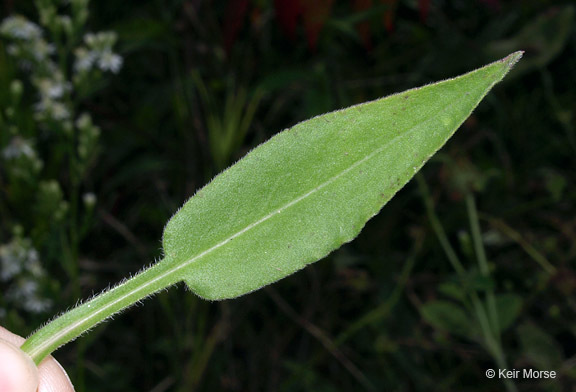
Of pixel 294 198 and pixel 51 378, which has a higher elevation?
pixel 294 198

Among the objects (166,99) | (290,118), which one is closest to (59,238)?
(166,99)

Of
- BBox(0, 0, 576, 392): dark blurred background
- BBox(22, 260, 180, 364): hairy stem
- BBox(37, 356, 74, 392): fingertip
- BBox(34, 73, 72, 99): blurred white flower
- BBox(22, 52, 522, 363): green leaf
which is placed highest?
BBox(22, 52, 522, 363): green leaf

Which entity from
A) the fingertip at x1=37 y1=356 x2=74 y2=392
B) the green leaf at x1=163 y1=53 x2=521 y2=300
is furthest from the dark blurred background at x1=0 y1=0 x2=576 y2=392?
the green leaf at x1=163 y1=53 x2=521 y2=300

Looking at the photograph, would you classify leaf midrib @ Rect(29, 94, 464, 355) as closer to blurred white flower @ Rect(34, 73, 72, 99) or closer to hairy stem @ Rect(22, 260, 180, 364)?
hairy stem @ Rect(22, 260, 180, 364)

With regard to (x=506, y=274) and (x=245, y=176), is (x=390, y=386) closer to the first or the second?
(x=506, y=274)

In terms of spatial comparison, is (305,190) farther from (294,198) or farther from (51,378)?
(51,378)

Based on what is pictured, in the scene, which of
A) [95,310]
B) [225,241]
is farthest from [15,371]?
[225,241]
